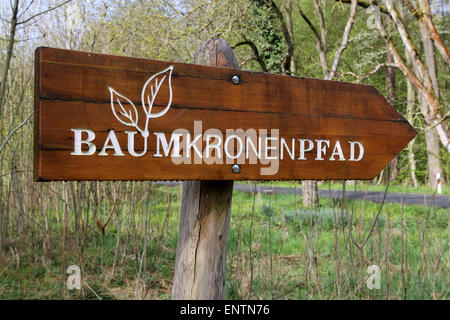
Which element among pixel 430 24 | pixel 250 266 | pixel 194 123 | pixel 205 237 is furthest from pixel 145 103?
pixel 430 24

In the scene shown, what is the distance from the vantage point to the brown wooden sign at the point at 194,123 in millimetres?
1011

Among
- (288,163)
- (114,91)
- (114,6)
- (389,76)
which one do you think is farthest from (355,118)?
(389,76)

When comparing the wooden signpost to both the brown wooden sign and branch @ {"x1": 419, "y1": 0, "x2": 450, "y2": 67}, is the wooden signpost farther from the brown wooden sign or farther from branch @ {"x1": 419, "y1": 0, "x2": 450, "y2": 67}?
branch @ {"x1": 419, "y1": 0, "x2": 450, "y2": 67}

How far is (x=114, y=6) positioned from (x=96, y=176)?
4.76 meters

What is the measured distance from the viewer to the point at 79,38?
10.0 ft

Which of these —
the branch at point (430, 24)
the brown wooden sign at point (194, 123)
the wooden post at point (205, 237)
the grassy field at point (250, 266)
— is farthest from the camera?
the branch at point (430, 24)

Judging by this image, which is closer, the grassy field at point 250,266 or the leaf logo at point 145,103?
the leaf logo at point 145,103

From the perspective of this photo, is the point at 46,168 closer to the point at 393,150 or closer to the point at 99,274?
the point at 393,150

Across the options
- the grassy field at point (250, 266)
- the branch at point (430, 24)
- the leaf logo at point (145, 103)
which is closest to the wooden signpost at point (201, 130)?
the leaf logo at point (145, 103)

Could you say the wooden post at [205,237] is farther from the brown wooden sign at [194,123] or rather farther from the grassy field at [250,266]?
the grassy field at [250,266]

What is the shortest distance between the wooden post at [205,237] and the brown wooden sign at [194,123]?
5.4 inches

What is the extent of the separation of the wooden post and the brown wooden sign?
0.14 meters

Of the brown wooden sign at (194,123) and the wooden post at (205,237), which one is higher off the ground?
the brown wooden sign at (194,123)

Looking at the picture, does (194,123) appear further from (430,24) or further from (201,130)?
(430,24)
